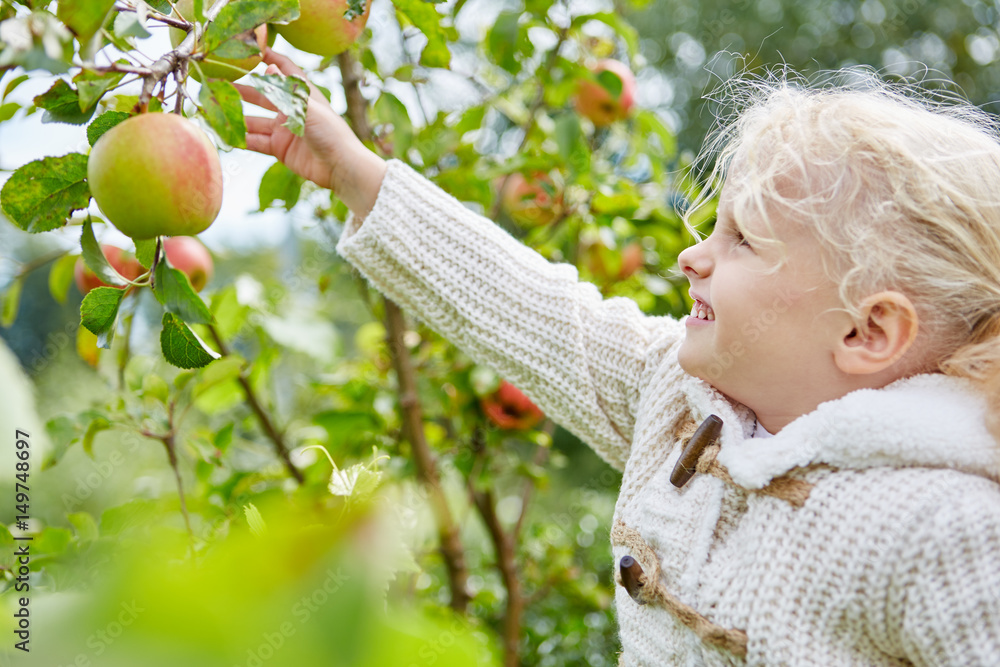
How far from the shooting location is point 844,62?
145 inches

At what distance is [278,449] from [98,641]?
934 mm

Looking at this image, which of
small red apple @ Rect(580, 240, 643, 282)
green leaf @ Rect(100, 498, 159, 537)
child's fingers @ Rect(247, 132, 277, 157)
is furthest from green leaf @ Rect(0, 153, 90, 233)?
small red apple @ Rect(580, 240, 643, 282)

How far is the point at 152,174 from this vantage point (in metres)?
0.42

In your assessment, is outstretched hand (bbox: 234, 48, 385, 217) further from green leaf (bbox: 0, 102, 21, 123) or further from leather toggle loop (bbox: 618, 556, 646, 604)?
leather toggle loop (bbox: 618, 556, 646, 604)

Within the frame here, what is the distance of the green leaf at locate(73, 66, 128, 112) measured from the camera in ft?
1.32

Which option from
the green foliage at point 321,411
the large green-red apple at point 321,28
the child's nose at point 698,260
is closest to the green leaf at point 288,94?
the green foliage at point 321,411

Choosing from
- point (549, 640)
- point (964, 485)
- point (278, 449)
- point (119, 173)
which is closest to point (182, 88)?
point (119, 173)

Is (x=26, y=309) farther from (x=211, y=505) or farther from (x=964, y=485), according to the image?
(x=964, y=485)

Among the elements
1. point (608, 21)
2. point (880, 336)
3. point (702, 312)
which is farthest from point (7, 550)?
point (608, 21)

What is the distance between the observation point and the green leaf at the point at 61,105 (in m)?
0.45

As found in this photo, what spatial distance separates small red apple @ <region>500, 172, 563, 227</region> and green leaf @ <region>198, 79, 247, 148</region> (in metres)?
0.63

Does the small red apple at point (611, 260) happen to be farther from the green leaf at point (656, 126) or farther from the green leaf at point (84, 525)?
the green leaf at point (84, 525)

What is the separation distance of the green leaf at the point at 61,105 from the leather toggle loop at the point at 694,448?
19.5 inches

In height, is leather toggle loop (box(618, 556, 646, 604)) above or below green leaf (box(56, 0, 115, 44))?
below
